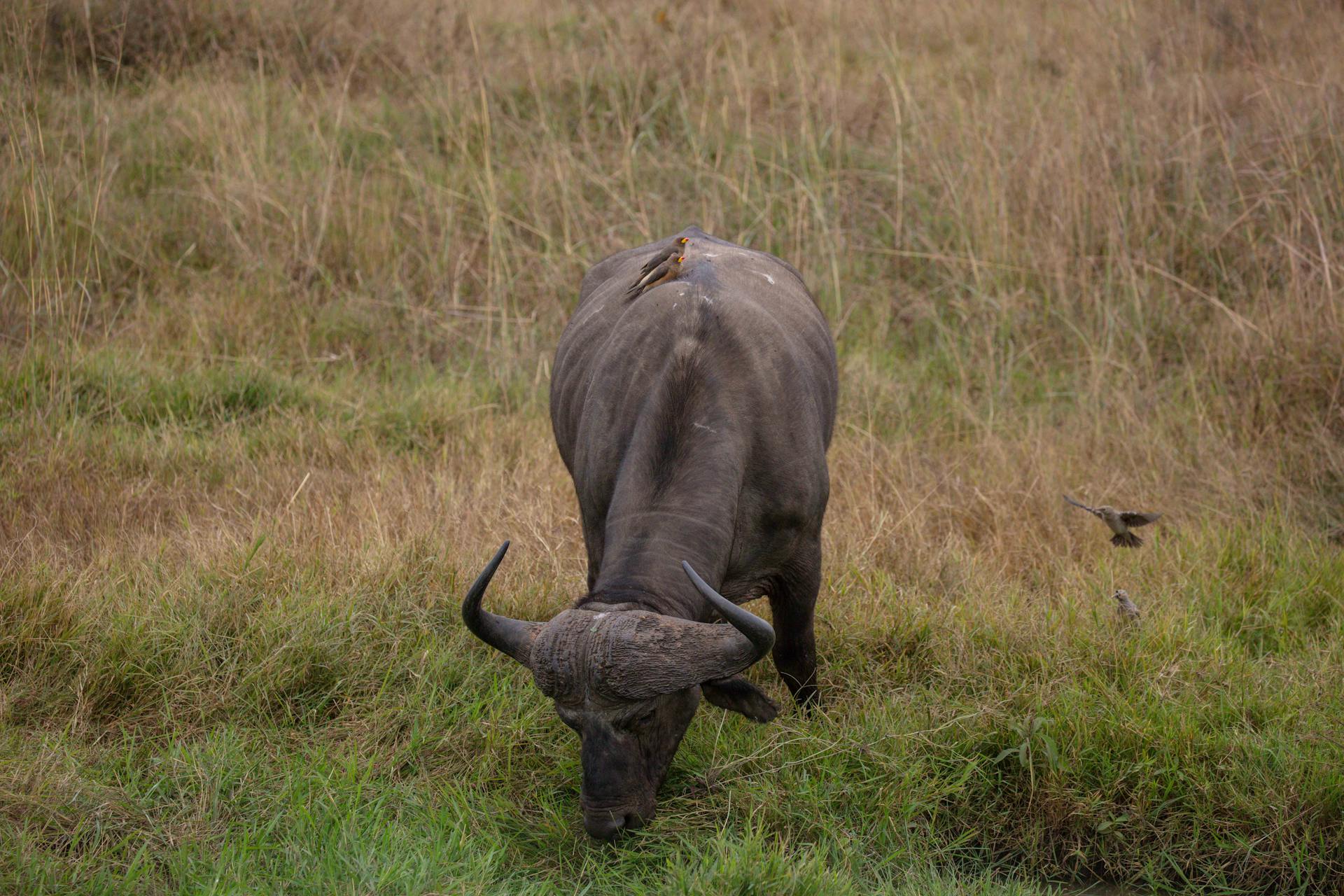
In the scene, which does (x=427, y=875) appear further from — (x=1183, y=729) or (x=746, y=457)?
(x=1183, y=729)

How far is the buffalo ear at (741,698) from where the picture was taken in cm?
342

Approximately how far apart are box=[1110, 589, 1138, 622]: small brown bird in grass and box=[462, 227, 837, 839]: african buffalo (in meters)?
1.21

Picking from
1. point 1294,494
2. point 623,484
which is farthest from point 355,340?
point 1294,494

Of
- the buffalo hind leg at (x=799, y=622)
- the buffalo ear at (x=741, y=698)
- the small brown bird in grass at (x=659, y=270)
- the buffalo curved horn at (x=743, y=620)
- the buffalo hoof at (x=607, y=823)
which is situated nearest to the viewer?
the buffalo curved horn at (x=743, y=620)

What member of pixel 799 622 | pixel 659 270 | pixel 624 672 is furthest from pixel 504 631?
pixel 659 270

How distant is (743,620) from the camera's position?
10.3ft

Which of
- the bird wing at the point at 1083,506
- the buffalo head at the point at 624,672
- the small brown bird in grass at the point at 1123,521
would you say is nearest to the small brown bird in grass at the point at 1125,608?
the bird wing at the point at 1083,506

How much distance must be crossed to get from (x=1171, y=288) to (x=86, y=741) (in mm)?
6191

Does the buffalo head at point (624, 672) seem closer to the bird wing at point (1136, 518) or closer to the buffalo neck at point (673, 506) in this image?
the buffalo neck at point (673, 506)

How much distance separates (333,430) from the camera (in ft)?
20.2

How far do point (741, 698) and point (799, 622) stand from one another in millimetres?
739

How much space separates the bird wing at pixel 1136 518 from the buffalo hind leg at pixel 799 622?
1675 millimetres

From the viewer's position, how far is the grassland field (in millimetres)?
3660

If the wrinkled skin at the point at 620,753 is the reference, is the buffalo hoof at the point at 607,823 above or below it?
below
